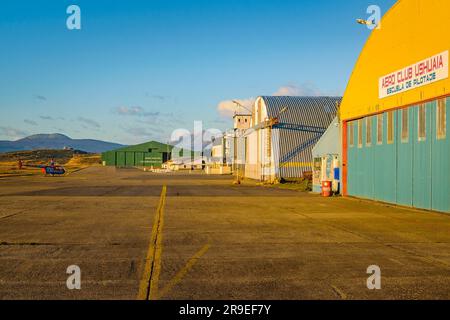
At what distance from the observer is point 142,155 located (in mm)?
154000

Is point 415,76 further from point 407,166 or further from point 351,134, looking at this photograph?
point 351,134

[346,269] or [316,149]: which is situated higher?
[316,149]

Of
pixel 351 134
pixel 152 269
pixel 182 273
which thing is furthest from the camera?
pixel 351 134

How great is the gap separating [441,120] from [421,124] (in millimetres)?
1482

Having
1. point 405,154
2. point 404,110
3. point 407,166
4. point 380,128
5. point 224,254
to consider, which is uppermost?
point 404,110

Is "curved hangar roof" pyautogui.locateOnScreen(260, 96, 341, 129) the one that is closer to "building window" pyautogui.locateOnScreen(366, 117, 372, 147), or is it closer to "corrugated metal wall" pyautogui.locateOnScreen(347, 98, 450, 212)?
"corrugated metal wall" pyautogui.locateOnScreen(347, 98, 450, 212)

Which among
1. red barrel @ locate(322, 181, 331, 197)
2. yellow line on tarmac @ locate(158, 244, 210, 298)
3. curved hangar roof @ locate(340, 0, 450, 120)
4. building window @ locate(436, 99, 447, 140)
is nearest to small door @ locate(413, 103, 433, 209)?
building window @ locate(436, 99, 447, 140)

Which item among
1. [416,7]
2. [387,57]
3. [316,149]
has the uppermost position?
[416,7]

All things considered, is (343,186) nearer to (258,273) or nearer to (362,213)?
(362,213)

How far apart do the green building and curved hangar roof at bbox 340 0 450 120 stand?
12567 centimetres

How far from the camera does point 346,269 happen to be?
885cm
